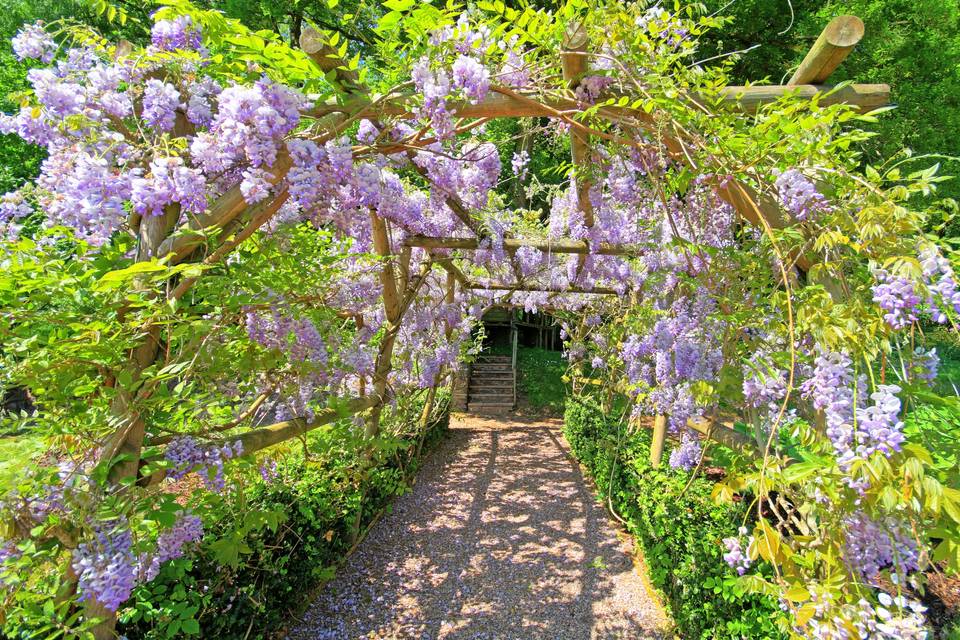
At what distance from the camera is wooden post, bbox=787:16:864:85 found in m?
1.53

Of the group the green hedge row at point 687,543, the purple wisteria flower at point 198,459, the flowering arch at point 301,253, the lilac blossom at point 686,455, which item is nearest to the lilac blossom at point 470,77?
the flowering arch at point 301,253

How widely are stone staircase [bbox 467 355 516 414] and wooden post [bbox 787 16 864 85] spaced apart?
29.9ft

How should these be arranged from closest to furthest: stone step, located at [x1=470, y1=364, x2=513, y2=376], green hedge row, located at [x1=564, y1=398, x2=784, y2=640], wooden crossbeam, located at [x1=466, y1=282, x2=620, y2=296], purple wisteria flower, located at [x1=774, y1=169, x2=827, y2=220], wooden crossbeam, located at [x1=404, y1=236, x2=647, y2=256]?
purple wisteria flower, located at [x1=774, y1=169, x2=827, y2=220] → green hedge row, located at [x1=564, y1=398, x2=784, y2=640] → wooden crossbeam, located at [x1=404, y1=236, x2=647, y2=256] → wooden crossbeam, located at [x1=466, y1=282, x2=620, y2=296] → stone step, located at [x1=470, y1=364, x2=513, y2=376]

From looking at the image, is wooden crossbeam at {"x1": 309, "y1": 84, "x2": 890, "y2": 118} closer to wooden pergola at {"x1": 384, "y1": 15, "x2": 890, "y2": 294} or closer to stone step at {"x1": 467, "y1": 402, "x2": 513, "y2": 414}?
wooden pergola at {"x1": 384, "y1": 15, "x2": 890, "y2": 294}

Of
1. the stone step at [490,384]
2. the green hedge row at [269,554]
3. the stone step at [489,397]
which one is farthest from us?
the stone step at [490,384]

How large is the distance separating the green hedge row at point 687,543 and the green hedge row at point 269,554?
7.02ft

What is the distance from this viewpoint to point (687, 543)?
3109mm

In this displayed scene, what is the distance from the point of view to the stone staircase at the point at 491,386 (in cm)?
1047

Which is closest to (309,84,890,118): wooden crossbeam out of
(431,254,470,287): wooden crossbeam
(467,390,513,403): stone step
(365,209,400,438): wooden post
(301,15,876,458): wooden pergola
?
(301,15,876,458): wooden pergola

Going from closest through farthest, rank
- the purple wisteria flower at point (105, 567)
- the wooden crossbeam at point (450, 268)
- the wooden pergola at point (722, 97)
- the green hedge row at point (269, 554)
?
1. the purple wisteria flower at point (105, 567)
2. the wooden pergola at point (722, 97)
3. the green hedge row at point (269, 554)
4. the wooden crossbeam at point (450, 268)

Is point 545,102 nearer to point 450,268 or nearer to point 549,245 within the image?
point 549,245

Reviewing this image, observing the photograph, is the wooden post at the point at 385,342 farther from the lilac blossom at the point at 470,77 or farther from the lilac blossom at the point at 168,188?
the lilac blossom at the point at 168,188

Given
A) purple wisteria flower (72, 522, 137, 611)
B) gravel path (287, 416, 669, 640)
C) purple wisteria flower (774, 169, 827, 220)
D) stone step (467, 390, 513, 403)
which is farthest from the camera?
stone step (467, 390, 513, 403)

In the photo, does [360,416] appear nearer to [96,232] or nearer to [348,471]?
[348,471]
